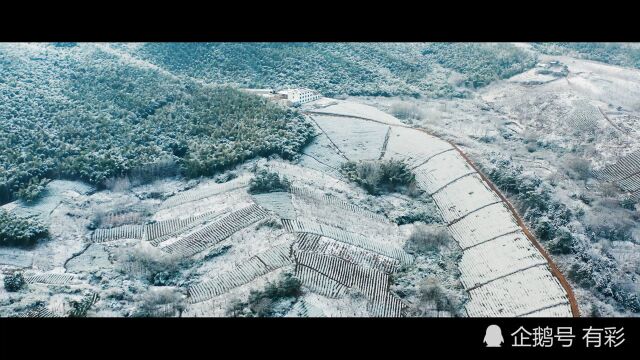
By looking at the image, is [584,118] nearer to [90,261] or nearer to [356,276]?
[356,276]

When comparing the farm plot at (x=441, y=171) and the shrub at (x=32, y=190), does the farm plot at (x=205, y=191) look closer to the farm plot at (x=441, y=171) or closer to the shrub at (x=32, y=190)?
the shrub at (x=32, y=190)

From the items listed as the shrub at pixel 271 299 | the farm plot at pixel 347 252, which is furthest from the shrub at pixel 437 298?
the shrub at pixel 271 299

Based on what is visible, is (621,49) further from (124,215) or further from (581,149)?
(124,215)

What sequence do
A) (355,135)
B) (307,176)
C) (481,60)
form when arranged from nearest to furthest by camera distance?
1. (307,176)
2. (355,135)
3. (481,60)

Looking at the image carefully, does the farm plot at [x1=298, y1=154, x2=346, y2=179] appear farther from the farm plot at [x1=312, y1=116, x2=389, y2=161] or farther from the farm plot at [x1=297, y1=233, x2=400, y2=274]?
the farm plot at [x1=297, y1=233, x2=400, y2=274]

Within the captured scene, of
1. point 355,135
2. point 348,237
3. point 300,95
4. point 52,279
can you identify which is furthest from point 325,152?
point 52,279
